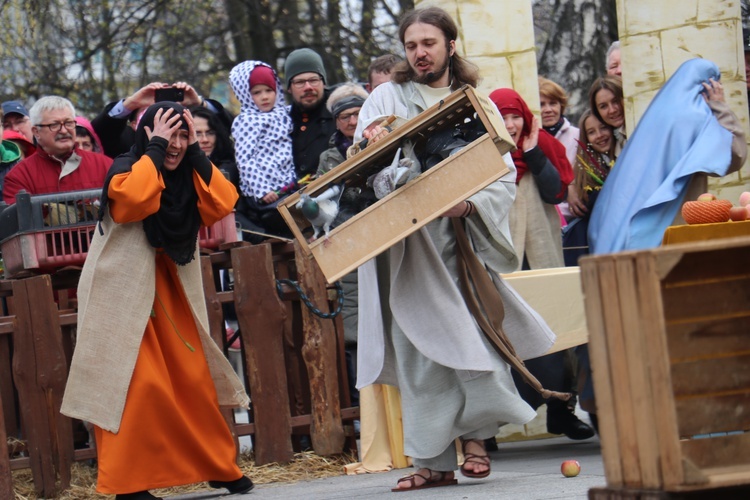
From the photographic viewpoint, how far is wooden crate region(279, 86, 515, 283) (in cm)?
534

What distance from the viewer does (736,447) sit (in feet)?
11.7

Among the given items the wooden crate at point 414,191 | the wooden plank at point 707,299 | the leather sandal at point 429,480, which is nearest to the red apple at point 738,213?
the wooden crate at point 414,191

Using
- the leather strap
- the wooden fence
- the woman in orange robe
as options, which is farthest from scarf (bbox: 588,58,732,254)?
the woman in orange robe

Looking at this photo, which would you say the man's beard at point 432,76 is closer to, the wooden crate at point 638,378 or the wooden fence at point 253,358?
the wooden fence at point 253,358

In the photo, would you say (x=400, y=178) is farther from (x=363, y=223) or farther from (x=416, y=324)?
(x=416, y=324)

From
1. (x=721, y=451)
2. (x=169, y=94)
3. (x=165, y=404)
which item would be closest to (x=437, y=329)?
(x=165, y=404)

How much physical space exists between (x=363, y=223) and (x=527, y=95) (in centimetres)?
286

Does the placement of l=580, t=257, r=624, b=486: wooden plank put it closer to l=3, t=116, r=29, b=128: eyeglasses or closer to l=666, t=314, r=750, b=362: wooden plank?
l=666, t=314, r=750, b=362: wooden plank

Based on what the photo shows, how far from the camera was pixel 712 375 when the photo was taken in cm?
348

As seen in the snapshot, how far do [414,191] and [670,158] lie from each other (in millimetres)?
1837

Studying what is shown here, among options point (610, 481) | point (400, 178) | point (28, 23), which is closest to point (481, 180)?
point (400, 178)

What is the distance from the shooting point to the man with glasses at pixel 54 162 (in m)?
7.46

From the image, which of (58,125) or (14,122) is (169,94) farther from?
(14,122)

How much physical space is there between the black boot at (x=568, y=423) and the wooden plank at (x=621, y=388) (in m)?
4.62
